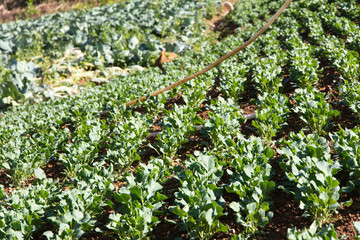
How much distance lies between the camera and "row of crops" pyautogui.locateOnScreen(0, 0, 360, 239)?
2.49 metres

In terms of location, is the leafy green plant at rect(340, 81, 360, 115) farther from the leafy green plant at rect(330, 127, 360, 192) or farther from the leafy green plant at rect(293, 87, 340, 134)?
the leafy green plant at rect(330, 127, 360, 192)

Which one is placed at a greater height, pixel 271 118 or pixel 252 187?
pixel 252 187

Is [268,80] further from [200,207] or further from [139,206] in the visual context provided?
[139,206]

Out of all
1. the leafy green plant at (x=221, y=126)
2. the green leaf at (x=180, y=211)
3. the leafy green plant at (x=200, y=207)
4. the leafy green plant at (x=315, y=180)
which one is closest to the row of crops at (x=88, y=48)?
the leafy green plant at (x=221, y=126)

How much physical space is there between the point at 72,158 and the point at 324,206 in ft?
9.94

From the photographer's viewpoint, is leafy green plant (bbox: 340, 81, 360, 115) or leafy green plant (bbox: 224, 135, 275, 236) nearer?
leafy green plant (bbox: 224, 135, 275, 236)

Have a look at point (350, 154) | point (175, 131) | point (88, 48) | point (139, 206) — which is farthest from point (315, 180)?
point (88, 48)

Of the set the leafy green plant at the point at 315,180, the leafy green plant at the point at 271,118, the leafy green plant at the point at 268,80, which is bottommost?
the leafy green plant at the point at 268,80

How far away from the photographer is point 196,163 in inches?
119

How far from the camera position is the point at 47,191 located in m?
3.18

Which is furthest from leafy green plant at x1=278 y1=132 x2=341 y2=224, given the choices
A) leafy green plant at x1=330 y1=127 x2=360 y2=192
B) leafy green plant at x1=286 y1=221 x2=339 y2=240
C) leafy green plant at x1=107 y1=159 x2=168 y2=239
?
leafy green plant at x1=107 y1=159 x2=168 y2=239

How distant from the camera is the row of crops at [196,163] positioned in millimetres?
2494

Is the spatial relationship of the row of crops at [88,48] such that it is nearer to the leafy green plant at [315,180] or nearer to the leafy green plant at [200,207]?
the leafy green plant at [200,207]

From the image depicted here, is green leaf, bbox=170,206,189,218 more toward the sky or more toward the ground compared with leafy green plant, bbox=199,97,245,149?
more toward the sky
